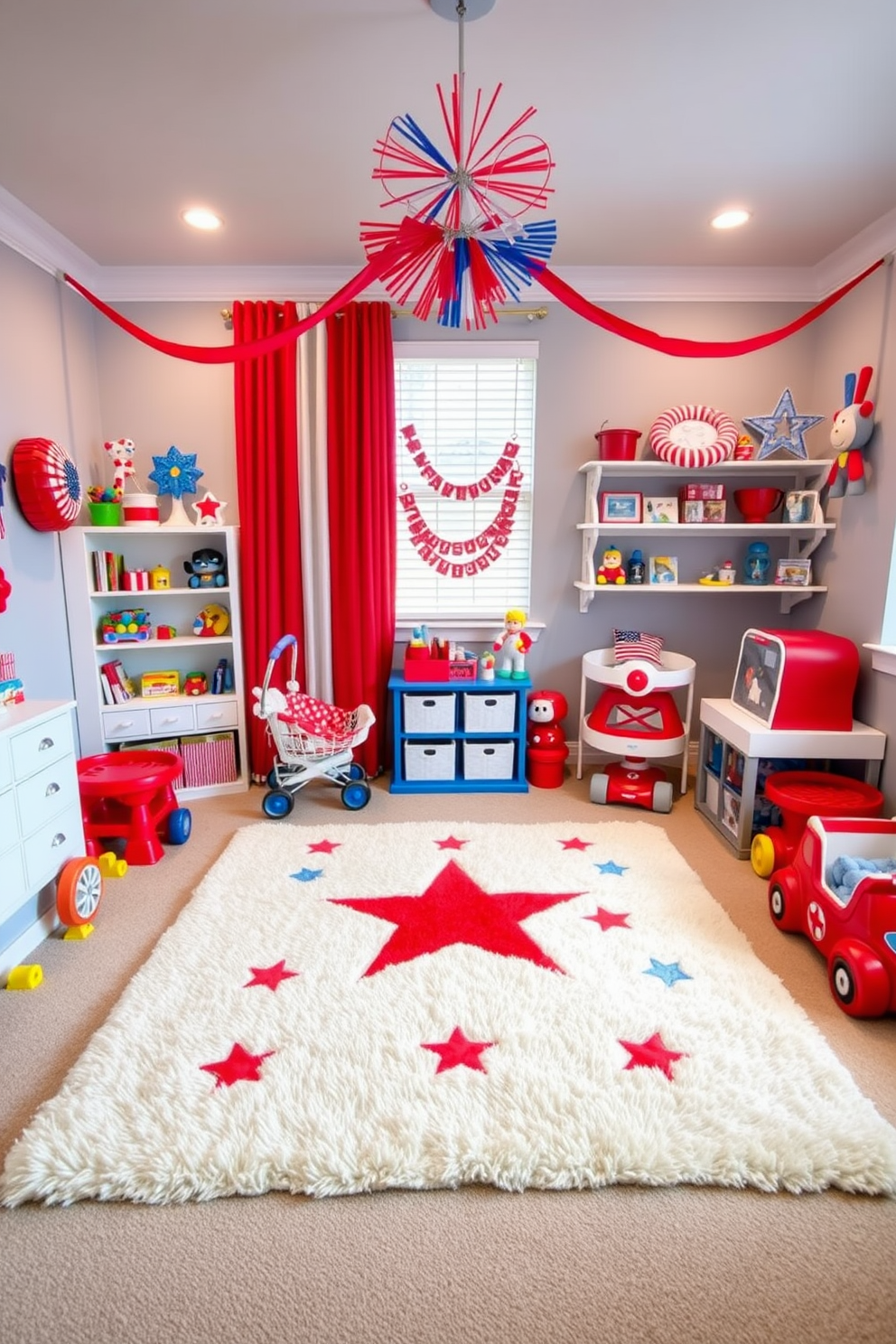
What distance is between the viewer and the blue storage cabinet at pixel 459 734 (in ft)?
11.2

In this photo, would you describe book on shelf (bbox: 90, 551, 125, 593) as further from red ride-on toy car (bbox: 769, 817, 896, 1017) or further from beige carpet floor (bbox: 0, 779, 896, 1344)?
red ride-on toy car (bbox: 769, 817, 896, 1017)

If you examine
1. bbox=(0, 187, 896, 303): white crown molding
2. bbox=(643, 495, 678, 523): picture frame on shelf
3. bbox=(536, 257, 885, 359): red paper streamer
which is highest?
bbox=(0, 187, 896, 303): white crown molding

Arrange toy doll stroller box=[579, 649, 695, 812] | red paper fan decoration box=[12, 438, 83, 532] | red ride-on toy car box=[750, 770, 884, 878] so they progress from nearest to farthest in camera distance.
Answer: red ride-on toy car box=[750, 770, 884, 878]
red paper fan decoration box=[12, 438, 83, 532]
toy doll stroller box=[579, 649, 695, 812]

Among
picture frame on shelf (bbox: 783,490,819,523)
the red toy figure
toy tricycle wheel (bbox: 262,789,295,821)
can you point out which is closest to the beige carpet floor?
toy tricycle wheel (bbox: 262,789,295,821)

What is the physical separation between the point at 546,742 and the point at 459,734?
18.3 inches

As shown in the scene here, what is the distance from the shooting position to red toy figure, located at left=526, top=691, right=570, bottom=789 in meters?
3.52

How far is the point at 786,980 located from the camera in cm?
201

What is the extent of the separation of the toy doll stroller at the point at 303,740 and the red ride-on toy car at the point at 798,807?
68.3 inches

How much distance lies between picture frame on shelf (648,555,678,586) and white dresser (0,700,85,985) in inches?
108

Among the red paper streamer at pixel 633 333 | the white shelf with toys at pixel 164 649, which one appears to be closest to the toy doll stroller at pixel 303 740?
the white shelf with toys at pixel 164 649

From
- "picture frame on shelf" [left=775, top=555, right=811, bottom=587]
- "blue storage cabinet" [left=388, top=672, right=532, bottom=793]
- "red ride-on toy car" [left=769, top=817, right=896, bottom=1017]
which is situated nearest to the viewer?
"red ride-on toy car" [left=769, top=817, right=896, bottom=1017]

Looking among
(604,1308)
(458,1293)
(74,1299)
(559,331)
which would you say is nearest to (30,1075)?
(74,1299)

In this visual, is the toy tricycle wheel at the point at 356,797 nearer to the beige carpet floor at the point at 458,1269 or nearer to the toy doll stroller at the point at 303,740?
the toy doll stroller at the point at 303,740

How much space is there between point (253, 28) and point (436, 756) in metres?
2.75
